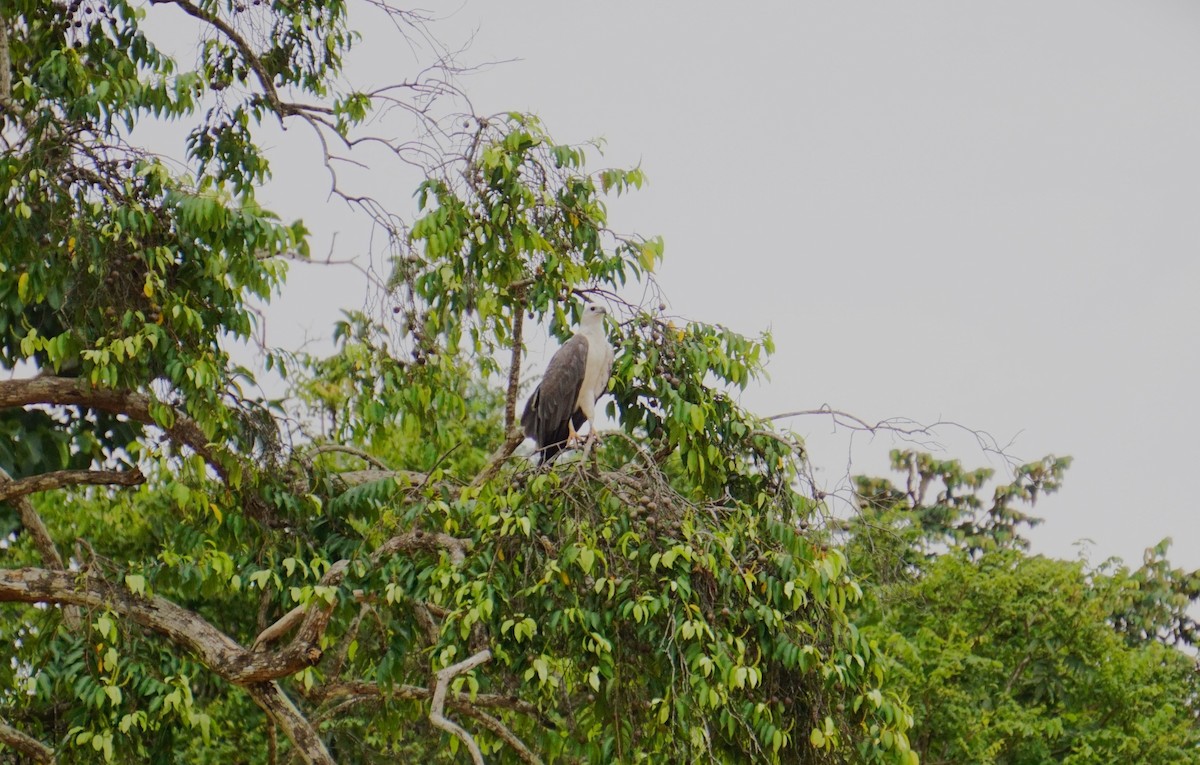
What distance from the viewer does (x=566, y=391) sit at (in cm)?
608

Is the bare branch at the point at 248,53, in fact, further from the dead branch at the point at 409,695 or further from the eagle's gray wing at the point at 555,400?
the dead branch at the point at 409,695

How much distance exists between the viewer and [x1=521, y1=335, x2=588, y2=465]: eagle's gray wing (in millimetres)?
6074

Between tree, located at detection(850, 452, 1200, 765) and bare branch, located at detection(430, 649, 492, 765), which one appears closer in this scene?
bare branch, located at detection(430, 649, 492, 765)

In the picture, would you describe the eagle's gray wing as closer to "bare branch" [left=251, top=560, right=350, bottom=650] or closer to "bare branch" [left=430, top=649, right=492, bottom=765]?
"bare branch" [left=251, top=560, right=350, bottom=650]

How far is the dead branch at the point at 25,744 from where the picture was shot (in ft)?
18.7

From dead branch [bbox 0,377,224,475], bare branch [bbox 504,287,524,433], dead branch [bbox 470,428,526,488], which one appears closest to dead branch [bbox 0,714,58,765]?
dead branch [bbox 0,377,224,475]

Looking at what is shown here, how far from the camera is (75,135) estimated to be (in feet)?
18.7

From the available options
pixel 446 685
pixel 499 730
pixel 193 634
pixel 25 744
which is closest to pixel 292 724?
pixel 193 634

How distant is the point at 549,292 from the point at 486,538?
4.41 ft

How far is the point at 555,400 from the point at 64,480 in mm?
2152

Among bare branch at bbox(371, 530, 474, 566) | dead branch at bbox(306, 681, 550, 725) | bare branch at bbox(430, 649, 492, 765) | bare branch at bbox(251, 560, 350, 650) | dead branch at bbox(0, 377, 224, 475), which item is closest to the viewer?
bare branch at bbox(430, 649, 492, 765)

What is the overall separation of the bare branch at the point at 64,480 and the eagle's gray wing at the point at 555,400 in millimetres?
1733

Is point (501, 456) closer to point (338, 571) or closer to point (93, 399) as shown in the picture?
point (338, 571)

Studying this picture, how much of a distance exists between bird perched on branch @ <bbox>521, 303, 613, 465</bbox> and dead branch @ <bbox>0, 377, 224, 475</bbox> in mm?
1369
